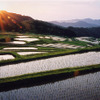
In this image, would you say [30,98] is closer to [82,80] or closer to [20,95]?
[20,95]

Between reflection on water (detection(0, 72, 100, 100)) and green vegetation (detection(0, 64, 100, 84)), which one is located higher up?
green vegetation (detection(0, 64, 100, 84))

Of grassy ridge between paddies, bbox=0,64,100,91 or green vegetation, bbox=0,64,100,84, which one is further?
green vegetation, bbox=0,64,100,84

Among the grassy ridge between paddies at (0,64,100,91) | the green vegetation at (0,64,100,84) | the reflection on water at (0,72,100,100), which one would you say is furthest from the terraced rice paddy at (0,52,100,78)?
the reflection on water at (0,72,100,100)

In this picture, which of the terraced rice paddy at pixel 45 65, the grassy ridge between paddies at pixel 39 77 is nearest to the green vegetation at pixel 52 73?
the grassy ridge between paddies at pixel 39 77

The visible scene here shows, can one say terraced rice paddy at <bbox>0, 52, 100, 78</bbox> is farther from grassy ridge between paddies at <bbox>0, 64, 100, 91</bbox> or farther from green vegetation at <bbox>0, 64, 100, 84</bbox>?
grassy ridge between paddies at <bbox>0, 64, 100, 91</bbox>

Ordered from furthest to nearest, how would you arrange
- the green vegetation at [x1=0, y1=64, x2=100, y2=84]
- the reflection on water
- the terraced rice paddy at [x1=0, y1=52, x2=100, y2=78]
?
1. the terraced rice paddy at [x1=0, y1=52, x2=100, y2=78]
2. the green vegetation at [x1=0, y1=64, x2=100, y2=84]
3. the reflection on water

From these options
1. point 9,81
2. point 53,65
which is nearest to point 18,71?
point 9,81

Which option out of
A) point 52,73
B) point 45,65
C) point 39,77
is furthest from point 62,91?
point 45,65
